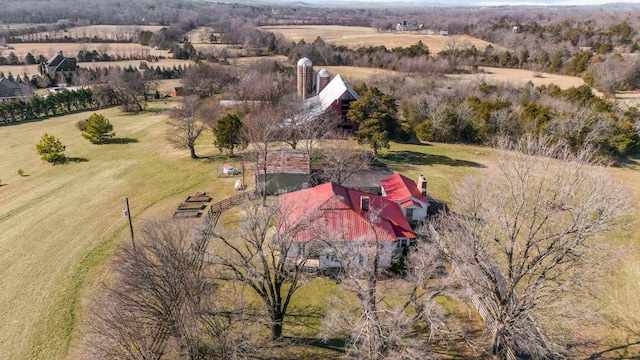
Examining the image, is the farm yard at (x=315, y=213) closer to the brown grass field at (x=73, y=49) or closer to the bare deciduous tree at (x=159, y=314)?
the bare deciduous tree at (x=159, y=314)

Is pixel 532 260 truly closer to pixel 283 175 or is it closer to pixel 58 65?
pixel 283 175

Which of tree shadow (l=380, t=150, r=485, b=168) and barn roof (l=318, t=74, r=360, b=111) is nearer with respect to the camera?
tree shadow (l=380, t=150, r=485, b=168)

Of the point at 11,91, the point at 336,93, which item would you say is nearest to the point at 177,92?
the point at 11,91

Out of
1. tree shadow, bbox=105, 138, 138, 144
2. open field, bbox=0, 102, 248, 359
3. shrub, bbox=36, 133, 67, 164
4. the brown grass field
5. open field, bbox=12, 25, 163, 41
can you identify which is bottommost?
open field, bbox=0, 102, 248, 359

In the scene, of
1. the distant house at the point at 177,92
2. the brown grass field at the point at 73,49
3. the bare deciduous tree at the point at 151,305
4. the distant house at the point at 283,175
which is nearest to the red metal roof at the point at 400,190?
the distant house at the point at 283,175

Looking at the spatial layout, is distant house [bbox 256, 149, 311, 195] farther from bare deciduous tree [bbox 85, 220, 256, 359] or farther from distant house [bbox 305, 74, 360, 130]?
bare deciduous tree [bbox 85, 220, 256, 359]

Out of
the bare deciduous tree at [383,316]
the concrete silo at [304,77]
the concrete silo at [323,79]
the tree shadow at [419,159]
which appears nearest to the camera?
the bare deciduous tree at [383,316]

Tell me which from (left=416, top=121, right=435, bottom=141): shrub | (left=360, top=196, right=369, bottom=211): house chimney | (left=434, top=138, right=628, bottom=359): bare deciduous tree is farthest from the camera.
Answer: (left=416, top=121, right=435, bottom=141): shrub

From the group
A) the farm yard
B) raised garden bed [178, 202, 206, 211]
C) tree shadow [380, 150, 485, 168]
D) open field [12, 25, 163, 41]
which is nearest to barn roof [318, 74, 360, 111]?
the farm yard
